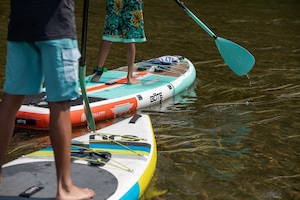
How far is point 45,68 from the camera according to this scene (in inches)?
110

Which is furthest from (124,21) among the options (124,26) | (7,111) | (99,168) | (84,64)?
(7,111)

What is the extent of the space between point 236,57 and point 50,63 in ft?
9.00

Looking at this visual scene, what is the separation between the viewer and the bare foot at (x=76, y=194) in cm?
289

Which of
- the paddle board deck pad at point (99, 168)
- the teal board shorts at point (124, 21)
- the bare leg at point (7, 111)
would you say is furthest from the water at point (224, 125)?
the bare leg at point (7, 111)

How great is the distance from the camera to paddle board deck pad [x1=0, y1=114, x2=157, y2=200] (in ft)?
9.99

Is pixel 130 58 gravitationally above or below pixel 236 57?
below

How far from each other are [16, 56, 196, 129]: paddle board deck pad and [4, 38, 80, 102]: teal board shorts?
1645 mm

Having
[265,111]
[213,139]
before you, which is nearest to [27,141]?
[213,139]

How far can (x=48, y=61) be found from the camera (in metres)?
2.79

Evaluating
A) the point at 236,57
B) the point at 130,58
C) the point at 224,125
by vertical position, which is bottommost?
the point at 224,125

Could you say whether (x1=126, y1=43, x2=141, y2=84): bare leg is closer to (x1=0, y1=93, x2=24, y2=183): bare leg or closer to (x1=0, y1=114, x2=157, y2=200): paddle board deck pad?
(x1=0, y1=114, x2=157, y2=200): paddle board deck pad

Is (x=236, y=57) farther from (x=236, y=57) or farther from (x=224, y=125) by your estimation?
(x=224, y=125)

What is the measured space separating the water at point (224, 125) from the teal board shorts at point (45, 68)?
0.97m

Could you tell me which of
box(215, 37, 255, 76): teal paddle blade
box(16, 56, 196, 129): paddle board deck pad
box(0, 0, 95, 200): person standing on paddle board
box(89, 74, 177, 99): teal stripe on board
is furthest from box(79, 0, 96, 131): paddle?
box(215, 37, 255, 76): teal paddle blade
